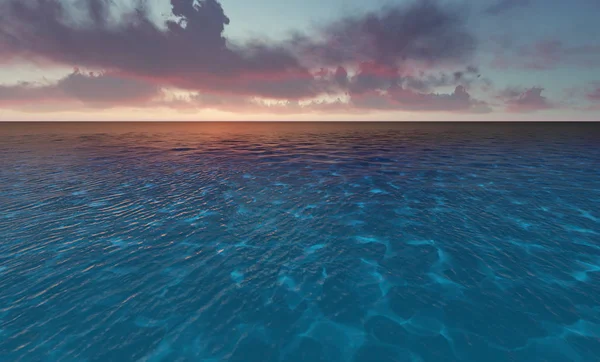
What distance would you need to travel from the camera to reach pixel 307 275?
12.8 m

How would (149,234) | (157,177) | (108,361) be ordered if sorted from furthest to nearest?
(157,177), (149,234), (108,361)

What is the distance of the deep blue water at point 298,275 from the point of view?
29.9 feet

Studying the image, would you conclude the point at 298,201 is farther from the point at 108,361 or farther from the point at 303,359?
the point at 108,361

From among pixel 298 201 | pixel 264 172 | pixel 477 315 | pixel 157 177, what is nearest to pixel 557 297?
pixel 477 315

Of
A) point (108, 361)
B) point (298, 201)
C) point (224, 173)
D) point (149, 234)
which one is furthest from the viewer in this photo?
point (224, 173)

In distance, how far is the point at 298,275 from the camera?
12.8 meters

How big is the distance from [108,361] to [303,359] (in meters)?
→ 6.55

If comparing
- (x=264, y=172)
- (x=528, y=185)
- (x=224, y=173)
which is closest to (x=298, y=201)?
(x=264, y=172)

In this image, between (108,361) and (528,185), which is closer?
(108,361)

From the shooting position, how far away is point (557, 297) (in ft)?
36.8

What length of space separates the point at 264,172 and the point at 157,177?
1378cm

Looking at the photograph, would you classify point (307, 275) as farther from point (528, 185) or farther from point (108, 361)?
point (528, 185)

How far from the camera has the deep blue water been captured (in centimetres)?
911

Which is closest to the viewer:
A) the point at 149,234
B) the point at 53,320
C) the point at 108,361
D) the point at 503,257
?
the point at 108,361
